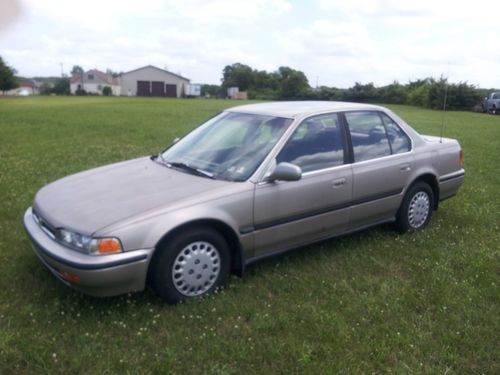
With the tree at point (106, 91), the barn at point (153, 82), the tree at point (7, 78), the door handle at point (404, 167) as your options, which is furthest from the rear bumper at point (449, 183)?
the tree at point (106, 91)

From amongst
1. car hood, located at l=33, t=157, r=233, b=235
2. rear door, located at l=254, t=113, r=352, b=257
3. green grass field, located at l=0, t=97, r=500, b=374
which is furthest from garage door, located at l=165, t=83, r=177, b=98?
rear door, located at l=254, t=113, r=352, b=257

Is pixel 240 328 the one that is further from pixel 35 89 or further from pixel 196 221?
pixel 35 89

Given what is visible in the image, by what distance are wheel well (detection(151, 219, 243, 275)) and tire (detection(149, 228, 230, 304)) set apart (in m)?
0.04

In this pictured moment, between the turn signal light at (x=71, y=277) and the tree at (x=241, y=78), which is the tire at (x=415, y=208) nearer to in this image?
the turn signal light at (x=71, y=277)

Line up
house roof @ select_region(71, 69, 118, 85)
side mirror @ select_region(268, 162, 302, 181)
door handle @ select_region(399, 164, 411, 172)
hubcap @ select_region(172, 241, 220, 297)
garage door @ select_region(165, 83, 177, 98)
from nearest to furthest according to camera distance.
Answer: hubcap @ select_region(172, 241, 220, 297) → side mirror @ select_region(268, 162, 302, 181) → door handle @ select_region(399, 164, 411, 172) → garage door @ select_region(165, 83, 177, 98) → house roof @ select_region(71, 69, 118, 85)

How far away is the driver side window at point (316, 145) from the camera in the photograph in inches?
172

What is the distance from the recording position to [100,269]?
335 centimetres

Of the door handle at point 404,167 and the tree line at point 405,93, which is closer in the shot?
the door handle at point 404,167

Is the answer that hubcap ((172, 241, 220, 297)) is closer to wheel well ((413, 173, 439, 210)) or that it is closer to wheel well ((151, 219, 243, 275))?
wheel well ((151, 219, 243, 275))

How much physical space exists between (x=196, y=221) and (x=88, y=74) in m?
104

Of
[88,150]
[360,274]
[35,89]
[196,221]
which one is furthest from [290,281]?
[35,89]

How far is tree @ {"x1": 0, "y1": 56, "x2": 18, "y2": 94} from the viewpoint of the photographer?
184ft

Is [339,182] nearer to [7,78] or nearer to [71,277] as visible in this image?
[71,277]

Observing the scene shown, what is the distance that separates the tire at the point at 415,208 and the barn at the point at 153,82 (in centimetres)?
7868
